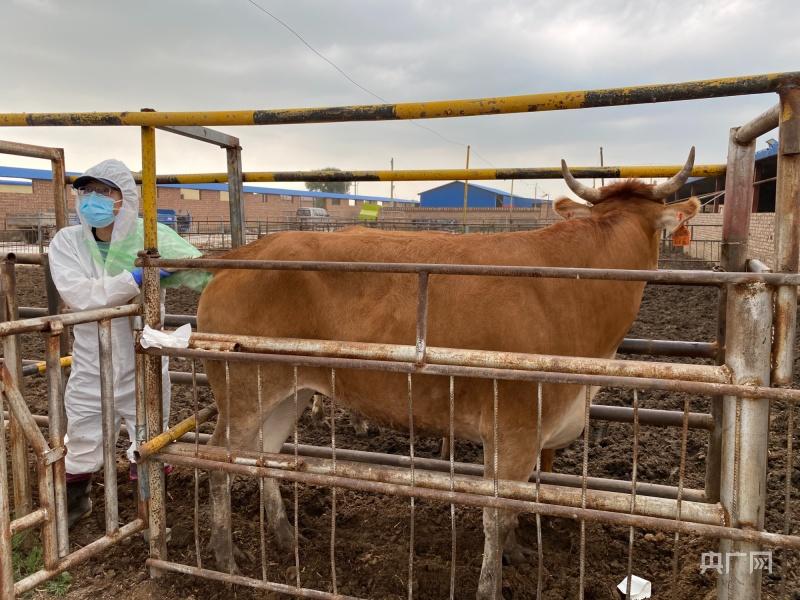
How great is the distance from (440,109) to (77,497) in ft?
10.7

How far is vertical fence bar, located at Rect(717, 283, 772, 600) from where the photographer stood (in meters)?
1.97

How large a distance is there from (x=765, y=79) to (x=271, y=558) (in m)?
3.33

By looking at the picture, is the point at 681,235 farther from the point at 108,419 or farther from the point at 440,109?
the point at 108,419

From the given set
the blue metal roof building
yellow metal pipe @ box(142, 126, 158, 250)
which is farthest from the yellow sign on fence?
yellow metal pipe @ box(142, 126, 158, 250)

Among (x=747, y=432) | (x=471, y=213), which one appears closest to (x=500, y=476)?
(x=747, y=432)

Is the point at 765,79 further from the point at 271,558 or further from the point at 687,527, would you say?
the point at 271,558

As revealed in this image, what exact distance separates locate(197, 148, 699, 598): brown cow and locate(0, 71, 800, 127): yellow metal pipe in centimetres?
78

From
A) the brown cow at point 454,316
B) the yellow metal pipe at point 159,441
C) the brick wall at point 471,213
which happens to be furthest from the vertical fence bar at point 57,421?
the brick wall at point 471,213

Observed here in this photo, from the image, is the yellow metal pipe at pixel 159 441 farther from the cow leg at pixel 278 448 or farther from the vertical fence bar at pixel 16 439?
the vertical fence bar at pixel 16 439

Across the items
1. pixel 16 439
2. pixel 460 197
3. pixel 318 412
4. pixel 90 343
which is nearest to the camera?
pixel 16 439

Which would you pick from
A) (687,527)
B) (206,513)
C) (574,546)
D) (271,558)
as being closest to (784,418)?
(574,546)

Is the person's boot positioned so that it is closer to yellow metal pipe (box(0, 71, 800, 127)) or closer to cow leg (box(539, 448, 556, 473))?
yellow metal pipe (box(0, 71, 800, 127))

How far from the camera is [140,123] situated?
2.77 metres

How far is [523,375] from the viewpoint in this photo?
2.12m
